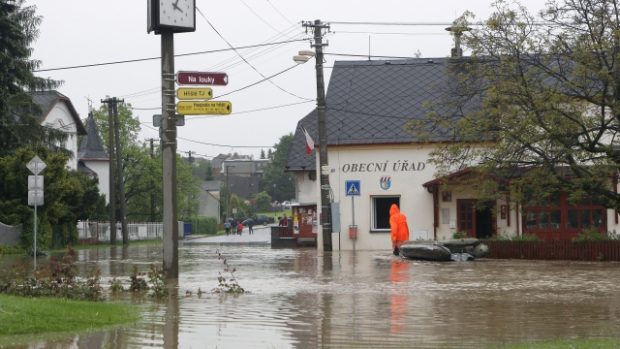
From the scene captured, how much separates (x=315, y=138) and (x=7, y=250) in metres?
14.2

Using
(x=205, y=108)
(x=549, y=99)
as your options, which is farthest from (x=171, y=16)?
(x=549, y=99)

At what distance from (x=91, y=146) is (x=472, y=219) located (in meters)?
48.6

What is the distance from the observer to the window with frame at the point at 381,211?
4175cm

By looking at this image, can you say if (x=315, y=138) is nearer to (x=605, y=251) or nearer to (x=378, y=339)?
(x=605, y=251)

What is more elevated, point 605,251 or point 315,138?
point 315,138

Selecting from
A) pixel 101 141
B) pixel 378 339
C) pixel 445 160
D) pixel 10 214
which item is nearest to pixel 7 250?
pixel 10 214

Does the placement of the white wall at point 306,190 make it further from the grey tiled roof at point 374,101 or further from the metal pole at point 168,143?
the metal pole at point 168,143

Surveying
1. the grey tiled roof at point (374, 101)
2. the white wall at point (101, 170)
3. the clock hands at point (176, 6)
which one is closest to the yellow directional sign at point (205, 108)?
the clock hands at point (176, 6)

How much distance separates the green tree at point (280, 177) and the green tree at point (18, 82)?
12095cm

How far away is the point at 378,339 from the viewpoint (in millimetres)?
11773

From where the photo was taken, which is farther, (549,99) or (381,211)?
(381,211)

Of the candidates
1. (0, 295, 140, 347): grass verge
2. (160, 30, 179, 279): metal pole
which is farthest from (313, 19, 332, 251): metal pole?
(0, 295, 140, 347): grass verge

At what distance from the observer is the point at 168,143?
64.7 ft

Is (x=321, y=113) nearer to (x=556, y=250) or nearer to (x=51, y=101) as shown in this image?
(x=556, y=250)
